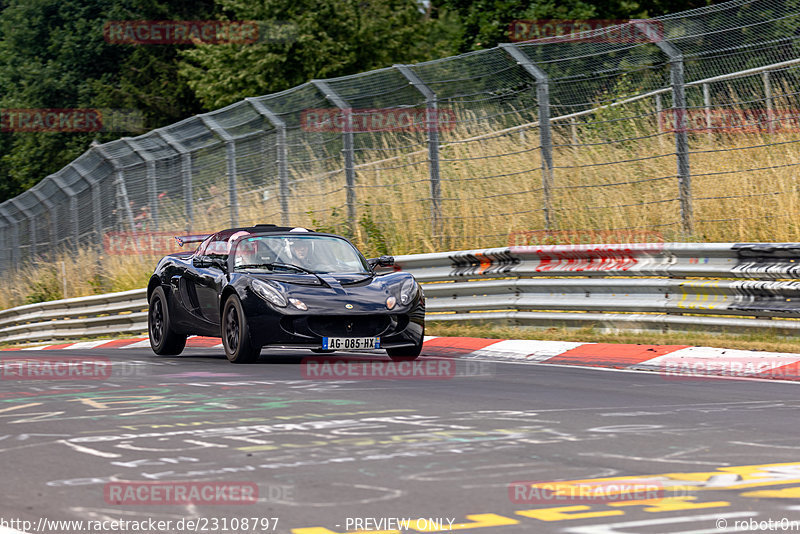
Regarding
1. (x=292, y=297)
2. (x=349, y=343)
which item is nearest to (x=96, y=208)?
(x=292, y=297)

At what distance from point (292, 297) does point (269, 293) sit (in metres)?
0.22

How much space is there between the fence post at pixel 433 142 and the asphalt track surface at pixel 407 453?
252 inches

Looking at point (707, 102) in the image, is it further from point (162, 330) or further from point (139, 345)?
point (139, 345)

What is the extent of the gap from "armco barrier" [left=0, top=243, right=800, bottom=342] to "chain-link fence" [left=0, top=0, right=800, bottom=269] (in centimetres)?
107

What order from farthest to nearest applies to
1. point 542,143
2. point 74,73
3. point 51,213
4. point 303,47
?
point 74,73 < point 303,47 < point 51,213 < point 542,143

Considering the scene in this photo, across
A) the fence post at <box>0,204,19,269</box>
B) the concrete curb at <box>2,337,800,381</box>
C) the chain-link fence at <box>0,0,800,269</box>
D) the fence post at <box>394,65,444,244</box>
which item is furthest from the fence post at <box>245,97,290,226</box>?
the fence post at <box>0,204,19,269</box>

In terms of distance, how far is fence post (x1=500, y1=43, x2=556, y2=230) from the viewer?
46.7 feet

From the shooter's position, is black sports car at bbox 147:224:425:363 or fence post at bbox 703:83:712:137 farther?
fence post at bbox 703:83:712:137

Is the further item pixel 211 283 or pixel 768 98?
pixel 768 98

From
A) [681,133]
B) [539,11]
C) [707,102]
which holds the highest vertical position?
[539,11]

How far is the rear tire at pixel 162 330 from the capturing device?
13.3 m

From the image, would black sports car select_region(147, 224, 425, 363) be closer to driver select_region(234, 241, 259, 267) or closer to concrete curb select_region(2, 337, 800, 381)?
driver select_region(234, 241, 259, 267)

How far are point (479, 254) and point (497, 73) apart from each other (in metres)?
2.49

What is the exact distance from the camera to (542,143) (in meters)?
14.5
